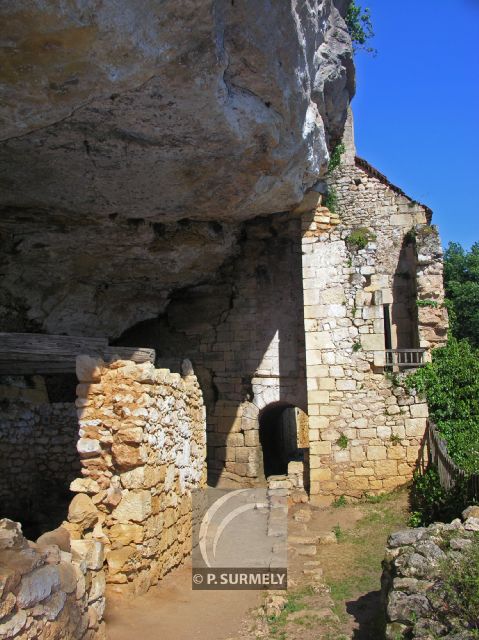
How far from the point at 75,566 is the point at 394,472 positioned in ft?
26.7

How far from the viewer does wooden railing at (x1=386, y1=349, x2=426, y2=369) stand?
11070mm

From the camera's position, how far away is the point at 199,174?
815cm

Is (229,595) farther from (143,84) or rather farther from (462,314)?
(462,314)

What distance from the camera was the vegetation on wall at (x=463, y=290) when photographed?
1631 cm

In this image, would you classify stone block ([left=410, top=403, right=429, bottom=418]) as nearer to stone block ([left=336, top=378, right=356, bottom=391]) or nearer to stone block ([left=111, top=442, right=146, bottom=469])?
stone block ([left=336, top=378, right=356, bottom=391])

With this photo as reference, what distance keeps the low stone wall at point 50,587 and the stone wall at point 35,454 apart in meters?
4.81

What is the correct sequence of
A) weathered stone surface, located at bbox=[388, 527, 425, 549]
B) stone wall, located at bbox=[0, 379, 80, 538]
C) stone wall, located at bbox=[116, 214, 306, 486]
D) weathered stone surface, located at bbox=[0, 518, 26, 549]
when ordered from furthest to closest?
stone wall, located at bbox=[116, 214, 306, 486] < stone wall, located at bbox=[0, 379, 80, 538] < weathered stone surface, located at bbox=[388, 527, 425, 549] < weathered stone surface, located at bbox=[0, 518, 26, 549]

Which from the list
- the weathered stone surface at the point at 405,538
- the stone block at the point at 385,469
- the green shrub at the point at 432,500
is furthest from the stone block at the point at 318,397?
the weathered stone surface at the point at 405,538

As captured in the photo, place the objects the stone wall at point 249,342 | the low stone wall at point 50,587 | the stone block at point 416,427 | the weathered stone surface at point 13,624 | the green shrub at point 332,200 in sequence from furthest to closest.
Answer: the green shrub at point 332,200
the stone wall at point 249,342
the stone block at point 416,427
the low stone wall at point 50,587
the weathered stone surface at point 13,624

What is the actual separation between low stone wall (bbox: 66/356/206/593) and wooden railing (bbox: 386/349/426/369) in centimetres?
630

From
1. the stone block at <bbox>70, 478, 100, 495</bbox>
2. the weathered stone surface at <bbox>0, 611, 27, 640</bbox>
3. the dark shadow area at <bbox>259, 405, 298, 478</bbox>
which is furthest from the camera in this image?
the dark shadow area at <bbox>259, 405, 298, 478</bbox>

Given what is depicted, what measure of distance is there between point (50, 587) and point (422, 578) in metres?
3.29

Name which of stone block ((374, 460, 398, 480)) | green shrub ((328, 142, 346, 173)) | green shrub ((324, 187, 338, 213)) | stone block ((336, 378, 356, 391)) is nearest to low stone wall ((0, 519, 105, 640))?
stone block ((336, 378, 356, 391))

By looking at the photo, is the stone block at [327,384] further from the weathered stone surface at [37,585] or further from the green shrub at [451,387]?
the weathered stone surface at [37,585]
